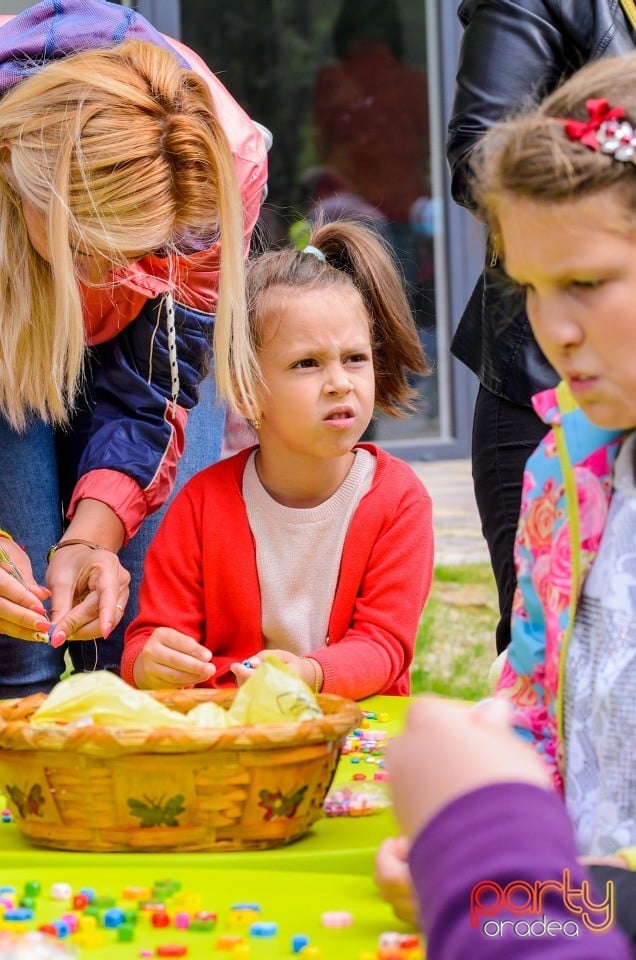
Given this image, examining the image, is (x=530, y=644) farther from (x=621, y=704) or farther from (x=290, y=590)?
(x=290, y=590)

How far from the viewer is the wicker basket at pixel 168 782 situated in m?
1.01

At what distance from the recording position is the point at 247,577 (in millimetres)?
1843

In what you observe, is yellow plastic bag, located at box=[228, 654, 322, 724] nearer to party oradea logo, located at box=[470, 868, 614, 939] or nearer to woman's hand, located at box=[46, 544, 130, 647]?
party oradea logo, located at box=[470, 868, 614, 939]

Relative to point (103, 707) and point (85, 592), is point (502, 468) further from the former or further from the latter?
point (103, 707)

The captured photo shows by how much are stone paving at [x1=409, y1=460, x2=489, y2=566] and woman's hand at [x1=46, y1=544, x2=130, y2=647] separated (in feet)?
8.41

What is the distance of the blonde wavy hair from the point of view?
1.67m

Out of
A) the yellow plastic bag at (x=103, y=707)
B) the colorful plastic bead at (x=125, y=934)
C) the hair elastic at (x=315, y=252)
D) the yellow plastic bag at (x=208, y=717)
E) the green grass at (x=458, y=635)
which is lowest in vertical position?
the green grass at (x=458, y=635)

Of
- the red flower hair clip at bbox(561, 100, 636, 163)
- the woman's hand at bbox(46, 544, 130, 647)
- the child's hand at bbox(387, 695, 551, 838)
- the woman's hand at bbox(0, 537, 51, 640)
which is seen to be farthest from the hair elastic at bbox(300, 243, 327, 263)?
the child's hand at bbox(387, 695, 551, 838)

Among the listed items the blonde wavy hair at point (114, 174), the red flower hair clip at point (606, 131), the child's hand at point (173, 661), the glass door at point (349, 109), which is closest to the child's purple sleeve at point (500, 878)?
the red flower hair clip at point (606, 131)

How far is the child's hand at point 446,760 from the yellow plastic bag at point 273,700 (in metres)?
0.39

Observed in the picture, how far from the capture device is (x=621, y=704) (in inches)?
38.8

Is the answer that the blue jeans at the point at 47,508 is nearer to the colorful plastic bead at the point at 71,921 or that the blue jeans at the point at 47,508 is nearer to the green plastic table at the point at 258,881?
the green plastic table at the point at 258,881

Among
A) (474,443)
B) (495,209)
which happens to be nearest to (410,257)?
→ (474,443)

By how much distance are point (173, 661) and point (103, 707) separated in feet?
1.60
